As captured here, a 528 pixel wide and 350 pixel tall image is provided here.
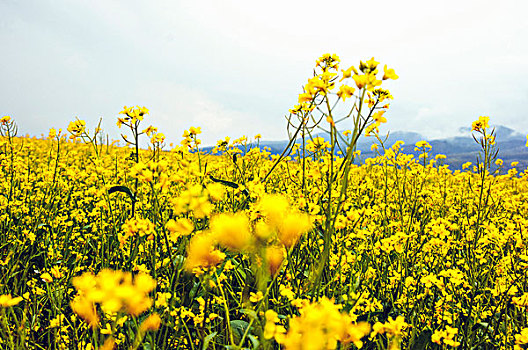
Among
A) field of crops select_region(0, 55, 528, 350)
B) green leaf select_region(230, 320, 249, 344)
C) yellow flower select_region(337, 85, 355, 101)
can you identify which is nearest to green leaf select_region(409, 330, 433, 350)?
field of crops select_region(0, 55, 528, 350)

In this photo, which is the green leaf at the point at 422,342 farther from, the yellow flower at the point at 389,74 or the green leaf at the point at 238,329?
the yellow flower at the point at 389,74

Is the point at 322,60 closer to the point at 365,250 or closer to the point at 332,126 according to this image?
the point at 332,126

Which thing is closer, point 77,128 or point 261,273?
point 261,273

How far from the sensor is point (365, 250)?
82.9 inches

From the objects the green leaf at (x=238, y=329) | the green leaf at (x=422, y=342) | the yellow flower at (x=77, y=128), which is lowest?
the green leaf at (x=422, y=342)

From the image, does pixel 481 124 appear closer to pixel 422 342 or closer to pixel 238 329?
pixel 422 342

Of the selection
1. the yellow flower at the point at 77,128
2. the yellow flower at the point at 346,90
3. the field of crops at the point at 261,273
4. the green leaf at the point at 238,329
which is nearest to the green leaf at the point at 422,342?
the field of crops at the point at 261,273

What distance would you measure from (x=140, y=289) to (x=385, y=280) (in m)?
1.73

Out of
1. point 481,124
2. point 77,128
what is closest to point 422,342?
point 481,124

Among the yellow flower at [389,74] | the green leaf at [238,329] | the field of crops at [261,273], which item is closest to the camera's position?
the field of crops at [261,273]

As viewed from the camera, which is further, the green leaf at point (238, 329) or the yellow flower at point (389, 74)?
the green leaf at point (238, 329)

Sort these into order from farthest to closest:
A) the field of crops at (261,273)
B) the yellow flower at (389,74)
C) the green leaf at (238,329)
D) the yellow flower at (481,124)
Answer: the yellow flower at (481,124), the green leaf at (238,329), the yellow flower at (389,74), the field of crops at (261,273)

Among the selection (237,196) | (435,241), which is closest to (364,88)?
(435,241)

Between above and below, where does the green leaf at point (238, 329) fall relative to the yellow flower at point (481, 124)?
below
